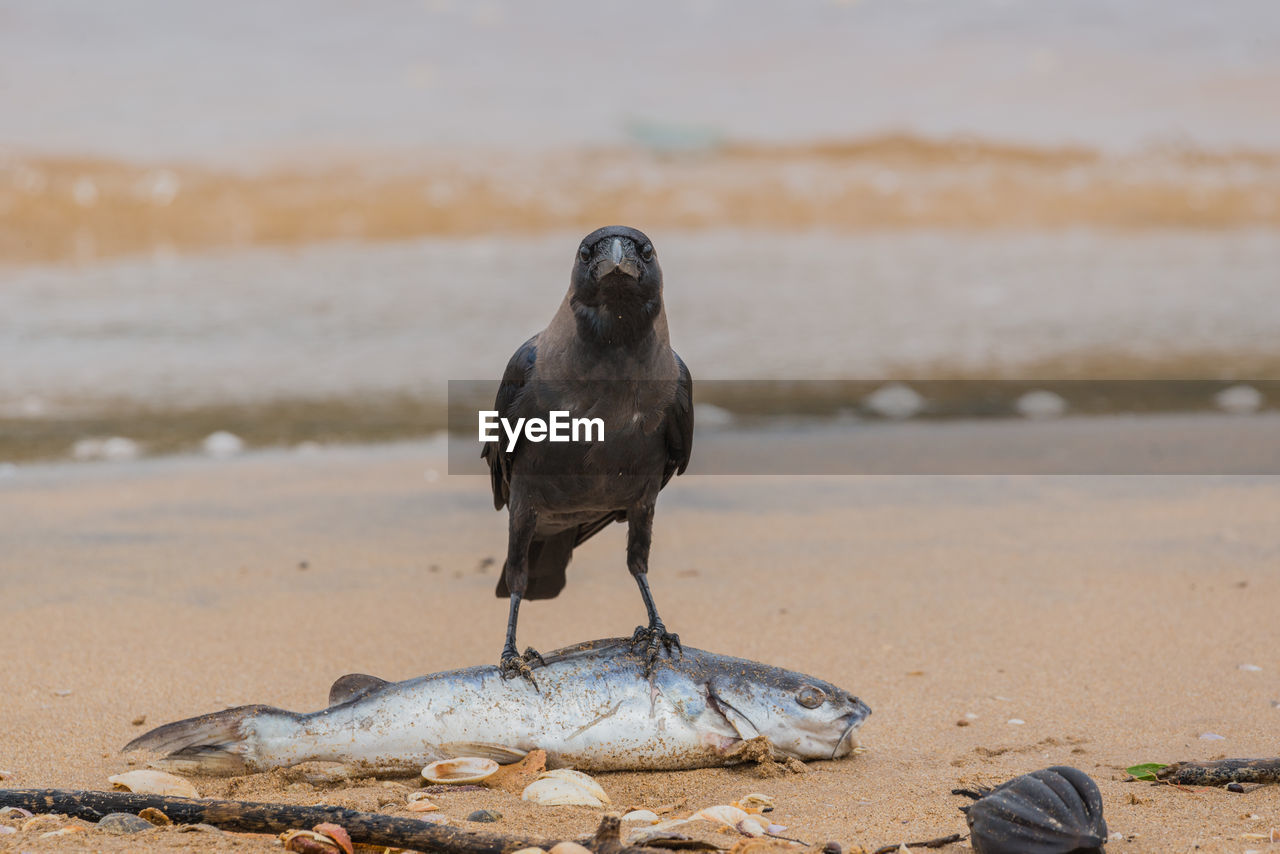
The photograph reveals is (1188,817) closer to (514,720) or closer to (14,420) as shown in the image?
(514,720)

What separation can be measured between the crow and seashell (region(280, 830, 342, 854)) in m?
0.94

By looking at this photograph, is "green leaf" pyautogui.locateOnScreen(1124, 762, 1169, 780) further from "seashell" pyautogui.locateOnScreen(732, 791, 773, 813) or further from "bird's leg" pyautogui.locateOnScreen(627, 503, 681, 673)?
"bird's leg" pyautogui.locateOnScreen(627, 503, 681, 673)

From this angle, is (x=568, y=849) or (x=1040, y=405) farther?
(x=1040, y=405)

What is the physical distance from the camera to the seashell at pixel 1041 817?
265cm

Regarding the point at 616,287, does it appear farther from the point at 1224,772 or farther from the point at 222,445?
→ the point at 222,445

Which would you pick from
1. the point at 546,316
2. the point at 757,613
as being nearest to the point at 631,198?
the point at 546,316

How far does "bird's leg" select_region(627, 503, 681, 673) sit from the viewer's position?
3.73m

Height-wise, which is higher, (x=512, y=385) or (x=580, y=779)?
(x=512, y=385)

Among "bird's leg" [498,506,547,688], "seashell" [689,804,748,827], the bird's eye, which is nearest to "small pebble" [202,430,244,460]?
"bird's leg" [498,506,547,688]

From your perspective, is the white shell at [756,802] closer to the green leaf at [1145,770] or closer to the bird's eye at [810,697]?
the bird's eye at [810,697]

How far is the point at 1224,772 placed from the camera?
10.7 ft

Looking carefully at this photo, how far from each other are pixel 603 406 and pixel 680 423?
30cm

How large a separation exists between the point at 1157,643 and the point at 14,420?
734 cm

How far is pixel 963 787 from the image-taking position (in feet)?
10.8
